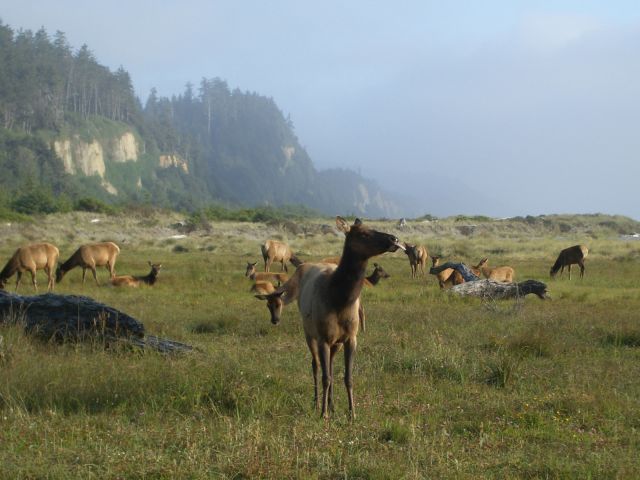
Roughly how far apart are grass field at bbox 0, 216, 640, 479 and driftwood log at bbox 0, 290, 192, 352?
41 centimetres

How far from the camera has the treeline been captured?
4417 inches

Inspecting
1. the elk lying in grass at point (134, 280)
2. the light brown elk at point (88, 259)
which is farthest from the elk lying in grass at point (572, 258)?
the light brown elk at point (88, 259)

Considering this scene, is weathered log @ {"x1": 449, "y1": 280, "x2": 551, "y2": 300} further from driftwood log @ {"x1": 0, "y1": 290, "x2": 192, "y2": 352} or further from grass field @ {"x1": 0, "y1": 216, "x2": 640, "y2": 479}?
driftwood log @ {"x1": 0, "y1": 290, "x2": 192, "y2": 352}

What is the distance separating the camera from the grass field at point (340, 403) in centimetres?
527

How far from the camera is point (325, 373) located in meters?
6.59

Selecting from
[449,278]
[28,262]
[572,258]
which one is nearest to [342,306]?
[449,278]

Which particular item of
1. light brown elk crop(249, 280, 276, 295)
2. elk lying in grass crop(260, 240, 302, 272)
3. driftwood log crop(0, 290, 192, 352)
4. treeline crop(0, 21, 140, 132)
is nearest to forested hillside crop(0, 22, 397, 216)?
treeline crop(0, 21, 140, 132)

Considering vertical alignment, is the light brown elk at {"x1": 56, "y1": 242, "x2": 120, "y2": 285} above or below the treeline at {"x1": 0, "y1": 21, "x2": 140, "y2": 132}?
below

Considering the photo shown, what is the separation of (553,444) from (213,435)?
10.8 ft

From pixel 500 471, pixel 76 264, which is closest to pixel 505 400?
pixel 500 471

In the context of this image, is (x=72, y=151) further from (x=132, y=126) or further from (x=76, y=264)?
(x=76, y=264)

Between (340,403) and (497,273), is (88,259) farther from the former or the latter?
(340,403)

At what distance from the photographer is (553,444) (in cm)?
601

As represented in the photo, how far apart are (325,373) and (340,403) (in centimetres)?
88
